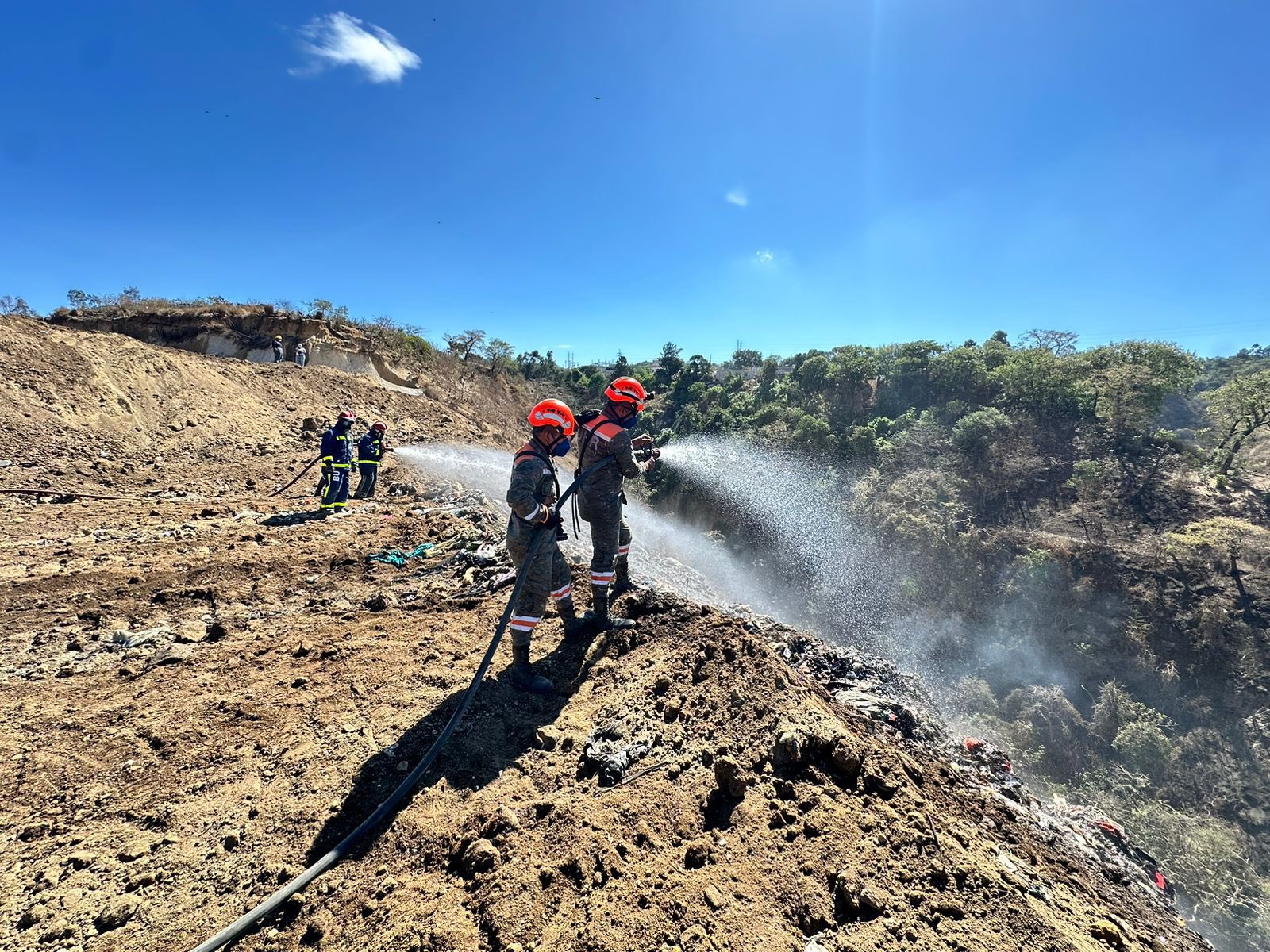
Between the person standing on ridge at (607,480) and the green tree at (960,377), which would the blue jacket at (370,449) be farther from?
the green tree at (960,377)

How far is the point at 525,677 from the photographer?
4355mm

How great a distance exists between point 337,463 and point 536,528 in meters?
7.34

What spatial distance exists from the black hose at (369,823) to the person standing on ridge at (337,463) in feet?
23.7

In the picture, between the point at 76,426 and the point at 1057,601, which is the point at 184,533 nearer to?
the point at 76,426

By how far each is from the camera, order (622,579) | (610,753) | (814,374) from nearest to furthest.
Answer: (610,753), (622,579), (814,374)

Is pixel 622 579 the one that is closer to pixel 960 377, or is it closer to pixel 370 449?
pixel 370 449

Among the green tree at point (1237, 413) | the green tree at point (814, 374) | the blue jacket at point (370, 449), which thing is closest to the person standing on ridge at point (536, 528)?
the blue jacket at point (370, 449)

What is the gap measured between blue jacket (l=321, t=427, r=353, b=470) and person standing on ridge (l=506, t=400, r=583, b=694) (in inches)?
275

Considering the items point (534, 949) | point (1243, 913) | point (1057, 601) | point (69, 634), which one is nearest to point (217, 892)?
point (534, 949)

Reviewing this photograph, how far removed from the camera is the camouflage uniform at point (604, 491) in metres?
5.15

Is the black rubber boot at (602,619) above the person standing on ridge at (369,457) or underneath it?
underneath

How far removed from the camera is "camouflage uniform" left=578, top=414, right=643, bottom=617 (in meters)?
5.15

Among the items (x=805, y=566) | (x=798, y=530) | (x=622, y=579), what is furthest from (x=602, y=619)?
(x=798, y=530)

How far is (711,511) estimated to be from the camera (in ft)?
86.2
